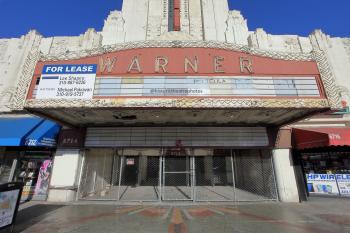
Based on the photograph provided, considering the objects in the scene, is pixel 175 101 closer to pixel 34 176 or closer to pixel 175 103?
pixel 175 103

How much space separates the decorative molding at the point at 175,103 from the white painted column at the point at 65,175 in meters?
4.12

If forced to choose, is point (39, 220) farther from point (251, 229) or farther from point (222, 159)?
point (222, 159)

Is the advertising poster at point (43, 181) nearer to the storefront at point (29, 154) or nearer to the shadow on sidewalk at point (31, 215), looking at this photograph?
the storefront at point (29, 154)

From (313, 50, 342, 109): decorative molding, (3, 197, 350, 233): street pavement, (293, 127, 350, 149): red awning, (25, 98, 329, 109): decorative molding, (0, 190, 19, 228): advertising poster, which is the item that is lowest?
(3, 197, 350, 233): street pavement

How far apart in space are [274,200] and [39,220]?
10800mm

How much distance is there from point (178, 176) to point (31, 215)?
11.6 metres

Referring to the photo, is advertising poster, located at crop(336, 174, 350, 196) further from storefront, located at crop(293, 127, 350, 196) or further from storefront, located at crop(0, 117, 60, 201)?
storefront, located at crop(0, 117, 60, 201)

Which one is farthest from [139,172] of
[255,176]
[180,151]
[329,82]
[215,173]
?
[329,82]

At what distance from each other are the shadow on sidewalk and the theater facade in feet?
4.09

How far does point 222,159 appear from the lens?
1566 cm

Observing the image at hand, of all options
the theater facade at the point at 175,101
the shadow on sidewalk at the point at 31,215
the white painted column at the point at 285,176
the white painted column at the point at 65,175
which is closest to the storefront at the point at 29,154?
the white painted column at the point at 65,175

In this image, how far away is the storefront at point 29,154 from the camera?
396 inches

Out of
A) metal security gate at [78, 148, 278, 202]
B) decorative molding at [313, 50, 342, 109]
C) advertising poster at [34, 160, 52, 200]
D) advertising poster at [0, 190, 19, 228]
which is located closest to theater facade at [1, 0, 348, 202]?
decorative molding at [313, 50, 342, 109]

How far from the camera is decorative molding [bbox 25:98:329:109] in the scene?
293 inches
